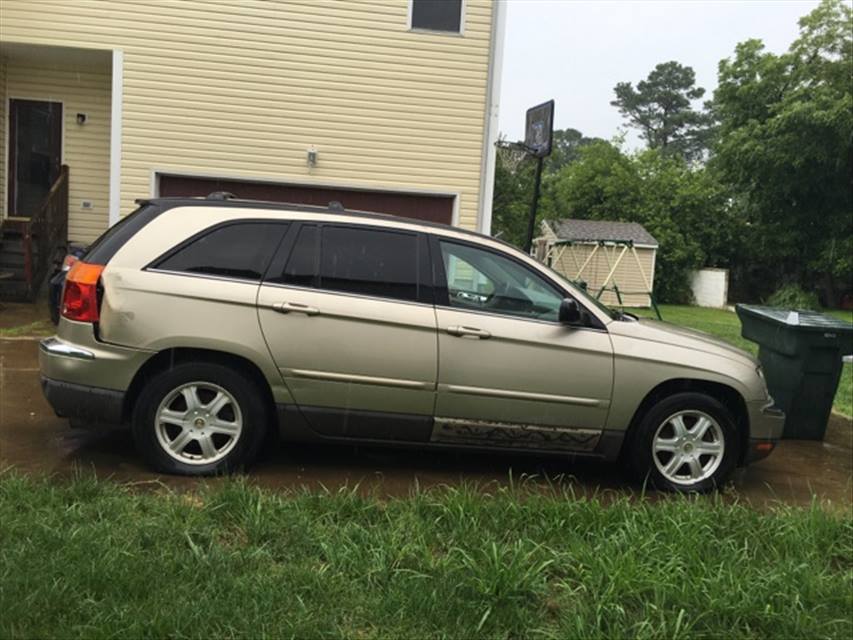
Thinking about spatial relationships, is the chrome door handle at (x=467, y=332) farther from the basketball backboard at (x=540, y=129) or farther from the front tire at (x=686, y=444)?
the basketball backboard at (x=540, y=129)

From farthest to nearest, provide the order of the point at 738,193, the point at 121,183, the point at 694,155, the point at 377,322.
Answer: the point at 694,155 → the point at 738,193 → the point at 121,183 → the point at 377,322

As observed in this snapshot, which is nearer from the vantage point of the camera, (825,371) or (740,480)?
(740,480)

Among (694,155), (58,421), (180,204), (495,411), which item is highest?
(694,155)

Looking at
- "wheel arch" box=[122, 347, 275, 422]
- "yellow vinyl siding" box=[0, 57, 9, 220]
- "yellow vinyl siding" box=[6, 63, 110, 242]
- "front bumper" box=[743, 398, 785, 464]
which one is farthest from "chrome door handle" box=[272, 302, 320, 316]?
Result: "yellow vinyl siding" box=[0, 57, 9, 220]

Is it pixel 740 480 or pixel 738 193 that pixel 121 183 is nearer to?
pixel 740 480

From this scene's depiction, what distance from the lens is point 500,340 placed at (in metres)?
4.83

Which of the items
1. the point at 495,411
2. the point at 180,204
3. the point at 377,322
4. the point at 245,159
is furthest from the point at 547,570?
the point at 245,159

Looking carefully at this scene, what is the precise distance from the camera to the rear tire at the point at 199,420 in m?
4.68

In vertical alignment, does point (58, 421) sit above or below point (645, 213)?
below

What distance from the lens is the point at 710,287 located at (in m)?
31.0

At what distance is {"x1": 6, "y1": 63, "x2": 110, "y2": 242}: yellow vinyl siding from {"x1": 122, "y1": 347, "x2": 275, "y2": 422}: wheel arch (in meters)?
9.49

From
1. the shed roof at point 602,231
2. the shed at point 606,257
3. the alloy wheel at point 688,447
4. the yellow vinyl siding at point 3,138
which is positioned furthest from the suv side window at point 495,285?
the shed roof at point 602,231

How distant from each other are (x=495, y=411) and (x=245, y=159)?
8.03 metres

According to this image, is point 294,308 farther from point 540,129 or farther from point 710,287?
point 710,287
